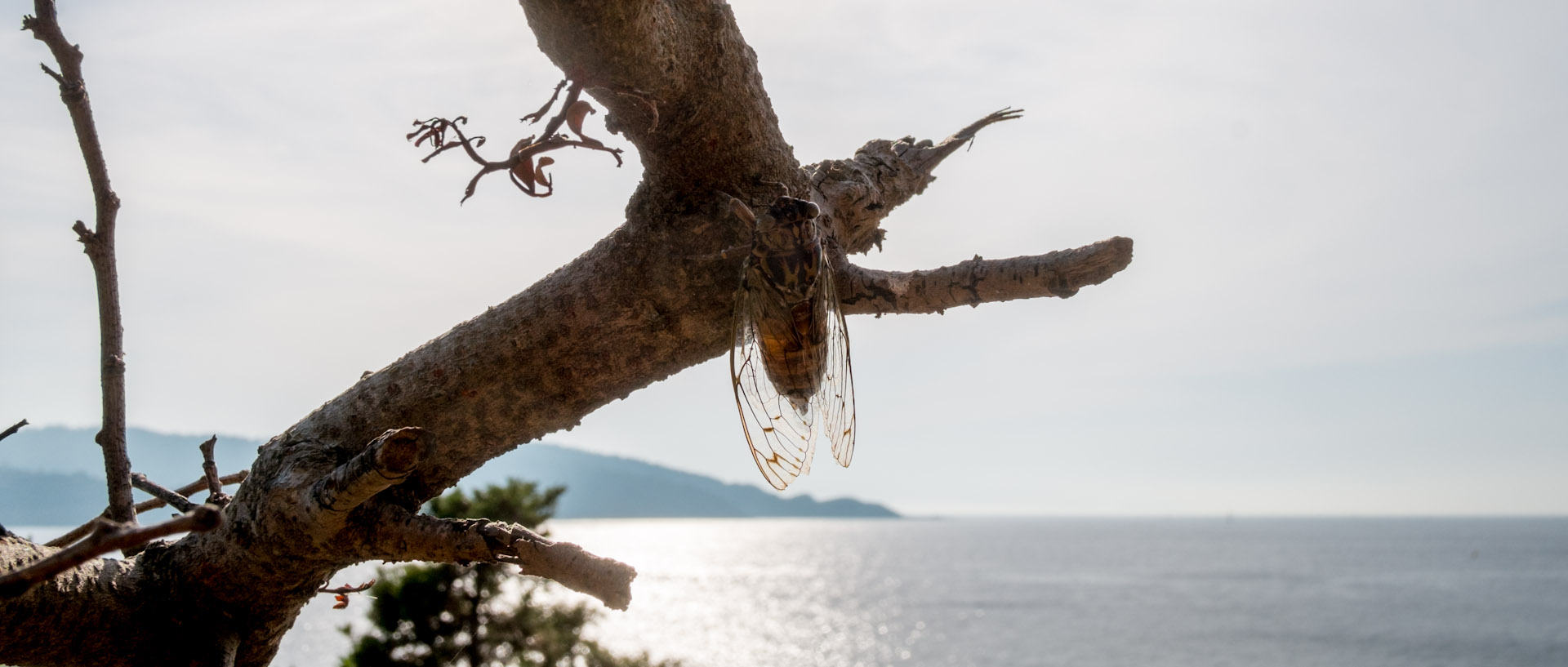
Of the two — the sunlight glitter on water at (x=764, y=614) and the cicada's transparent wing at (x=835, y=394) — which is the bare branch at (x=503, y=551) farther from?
the sunlight glitter on water at (x=764, y=614)

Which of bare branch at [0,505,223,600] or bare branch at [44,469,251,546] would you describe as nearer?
bare branch at [0,505,223,600]

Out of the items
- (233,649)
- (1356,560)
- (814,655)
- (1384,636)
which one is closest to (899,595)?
(814,655)

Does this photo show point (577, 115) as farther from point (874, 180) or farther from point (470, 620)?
point (470, 620)

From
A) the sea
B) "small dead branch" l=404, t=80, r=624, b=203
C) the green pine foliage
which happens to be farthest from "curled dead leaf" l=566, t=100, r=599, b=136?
the sea

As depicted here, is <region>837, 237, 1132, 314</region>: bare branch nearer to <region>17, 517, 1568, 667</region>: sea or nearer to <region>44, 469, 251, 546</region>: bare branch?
<region>44, 469, 251, 546</region>: bare branch

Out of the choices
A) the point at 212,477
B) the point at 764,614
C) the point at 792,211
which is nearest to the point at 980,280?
the point at 792,211

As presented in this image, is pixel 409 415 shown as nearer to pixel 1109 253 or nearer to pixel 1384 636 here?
pixel 1109 253
